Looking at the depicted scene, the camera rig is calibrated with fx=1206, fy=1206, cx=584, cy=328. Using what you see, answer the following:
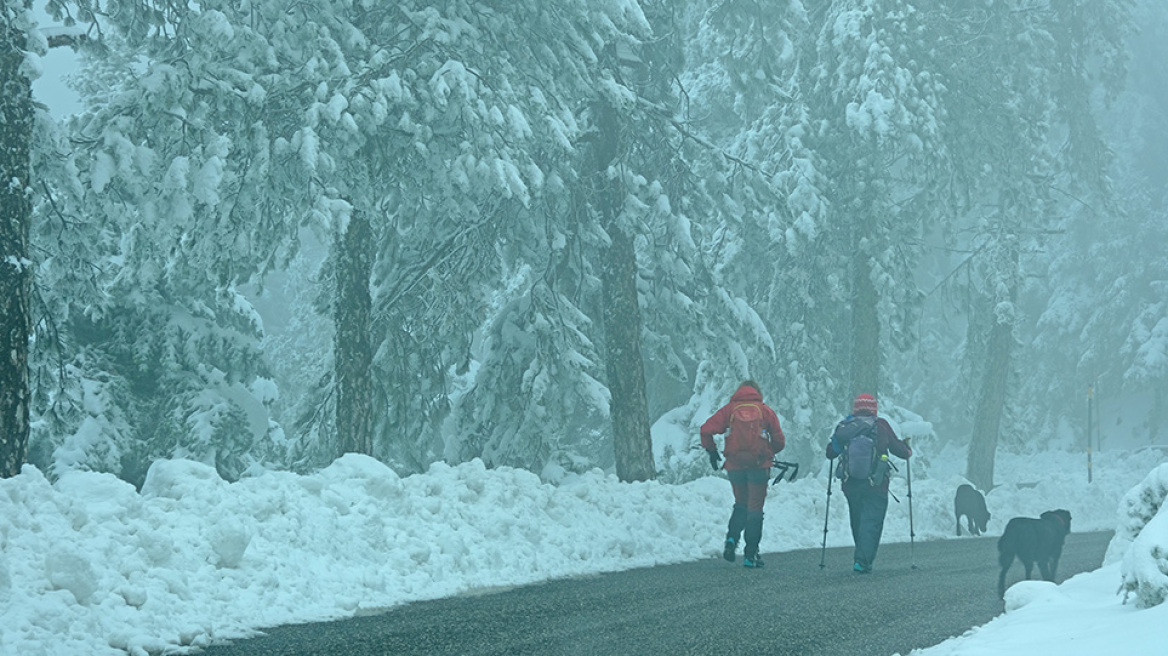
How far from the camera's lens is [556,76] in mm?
15297

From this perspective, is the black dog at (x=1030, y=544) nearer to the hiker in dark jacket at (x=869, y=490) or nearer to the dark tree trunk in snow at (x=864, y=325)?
the hiker in dark jacket at (x=869, y=490)

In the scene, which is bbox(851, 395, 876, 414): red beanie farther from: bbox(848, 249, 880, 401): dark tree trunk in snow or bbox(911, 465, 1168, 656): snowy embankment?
bbox(848, 249, 880, 401): dark tree trunk in snow

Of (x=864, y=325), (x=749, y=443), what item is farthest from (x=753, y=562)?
(x=864, y=325)

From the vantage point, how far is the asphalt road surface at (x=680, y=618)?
6.84m

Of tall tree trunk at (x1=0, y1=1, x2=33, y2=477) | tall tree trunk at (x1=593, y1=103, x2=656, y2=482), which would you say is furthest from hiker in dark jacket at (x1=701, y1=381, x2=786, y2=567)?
tall tree trunk at (x1=0, y1=1, x2=33, y2=477)

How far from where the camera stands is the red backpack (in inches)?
489

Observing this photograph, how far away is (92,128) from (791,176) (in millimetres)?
13412

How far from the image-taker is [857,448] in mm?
12422

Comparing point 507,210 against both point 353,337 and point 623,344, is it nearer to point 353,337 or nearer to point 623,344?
point 623,344

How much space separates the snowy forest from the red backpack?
356 centimetres

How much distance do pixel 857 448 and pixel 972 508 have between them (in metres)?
8.20

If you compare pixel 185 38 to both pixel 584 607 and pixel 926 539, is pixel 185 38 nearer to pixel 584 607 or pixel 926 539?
pixel 584 607

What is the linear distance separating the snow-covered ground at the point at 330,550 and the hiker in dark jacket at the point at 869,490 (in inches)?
70.6

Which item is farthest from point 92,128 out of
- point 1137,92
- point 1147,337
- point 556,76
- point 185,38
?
point 1137,92
